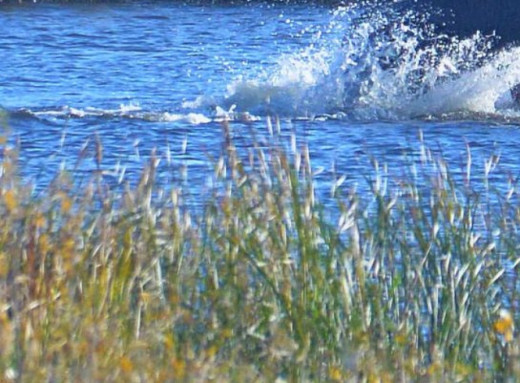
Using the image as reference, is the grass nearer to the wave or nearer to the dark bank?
the wave

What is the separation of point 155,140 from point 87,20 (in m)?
8.44

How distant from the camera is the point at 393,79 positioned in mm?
14883

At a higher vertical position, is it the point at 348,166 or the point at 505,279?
the point at 505,279

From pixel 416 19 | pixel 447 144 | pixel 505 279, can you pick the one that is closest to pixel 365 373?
pixel 505 279

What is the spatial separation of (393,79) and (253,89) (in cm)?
141

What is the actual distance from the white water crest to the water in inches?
0.6

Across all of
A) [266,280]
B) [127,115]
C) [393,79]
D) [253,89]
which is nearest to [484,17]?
[393,79]

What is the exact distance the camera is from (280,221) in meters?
5.56

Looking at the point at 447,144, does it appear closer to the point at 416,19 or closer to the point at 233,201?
the point at 416,19

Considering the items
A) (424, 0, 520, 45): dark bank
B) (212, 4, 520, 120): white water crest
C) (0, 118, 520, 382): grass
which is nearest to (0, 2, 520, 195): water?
(212, 4, 520, 120): white water crest

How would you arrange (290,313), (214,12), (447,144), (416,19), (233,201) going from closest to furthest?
(290,313), (233,201), (447,144), (416,19), (214,12)

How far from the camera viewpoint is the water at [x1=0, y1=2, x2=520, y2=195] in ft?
39.4

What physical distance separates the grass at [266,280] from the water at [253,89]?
4085mm

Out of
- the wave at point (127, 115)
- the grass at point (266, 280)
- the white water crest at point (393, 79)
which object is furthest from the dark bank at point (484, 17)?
the grass at point (266, 280)
